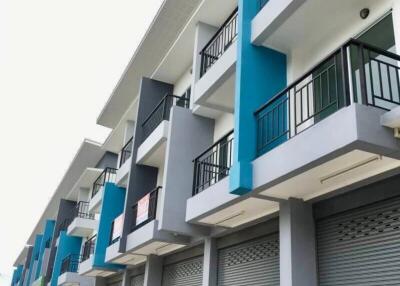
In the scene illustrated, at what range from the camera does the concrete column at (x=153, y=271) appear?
12547 millimetres

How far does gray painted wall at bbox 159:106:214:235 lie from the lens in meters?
10.1

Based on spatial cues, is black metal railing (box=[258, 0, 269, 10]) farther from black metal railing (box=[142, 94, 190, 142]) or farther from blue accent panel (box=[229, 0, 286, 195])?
black metal railing (box=[142, 94, 190, 142])

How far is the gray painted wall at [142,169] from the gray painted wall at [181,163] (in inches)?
114

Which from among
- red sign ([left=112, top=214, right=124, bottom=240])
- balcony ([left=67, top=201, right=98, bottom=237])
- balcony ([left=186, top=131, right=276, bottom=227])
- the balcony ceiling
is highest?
the balcony ceiling

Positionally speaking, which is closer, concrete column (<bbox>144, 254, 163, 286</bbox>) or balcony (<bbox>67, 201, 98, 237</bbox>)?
concrete column (<bbox>144, 254, 163, 286</bbox>)

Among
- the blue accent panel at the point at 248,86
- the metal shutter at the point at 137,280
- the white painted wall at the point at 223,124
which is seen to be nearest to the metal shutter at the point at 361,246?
the blue accent panel at the point at 248,86

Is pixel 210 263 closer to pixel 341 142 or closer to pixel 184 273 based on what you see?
pixel 184 273

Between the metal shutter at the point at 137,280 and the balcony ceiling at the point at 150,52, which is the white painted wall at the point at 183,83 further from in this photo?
the metal shutter at the point at 137,280

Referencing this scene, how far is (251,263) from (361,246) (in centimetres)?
282

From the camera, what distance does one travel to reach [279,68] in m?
8.26

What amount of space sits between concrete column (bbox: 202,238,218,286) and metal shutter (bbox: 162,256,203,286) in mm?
882

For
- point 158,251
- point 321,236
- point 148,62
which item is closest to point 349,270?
point 321,236

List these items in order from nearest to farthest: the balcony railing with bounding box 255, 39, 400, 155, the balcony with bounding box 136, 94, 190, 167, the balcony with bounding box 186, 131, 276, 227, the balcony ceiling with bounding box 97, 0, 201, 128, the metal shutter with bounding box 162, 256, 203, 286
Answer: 1. the balcony railing with bounding box 255, 39, 400, 155
2. the balcony with bounding box 186, 131, 276, 227
3. the metal shutter with bounding box 162, 256, 203, 286
4. the balcony with bounding box 136, 94, 190, 167
5. the balcony ceiling with bounding box 97, 0, 201, 128

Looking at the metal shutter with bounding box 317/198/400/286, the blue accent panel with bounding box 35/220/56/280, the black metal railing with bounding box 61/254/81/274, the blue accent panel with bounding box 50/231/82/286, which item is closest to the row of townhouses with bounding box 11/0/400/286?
the metal shutter with bounding box 317/198/400/286
